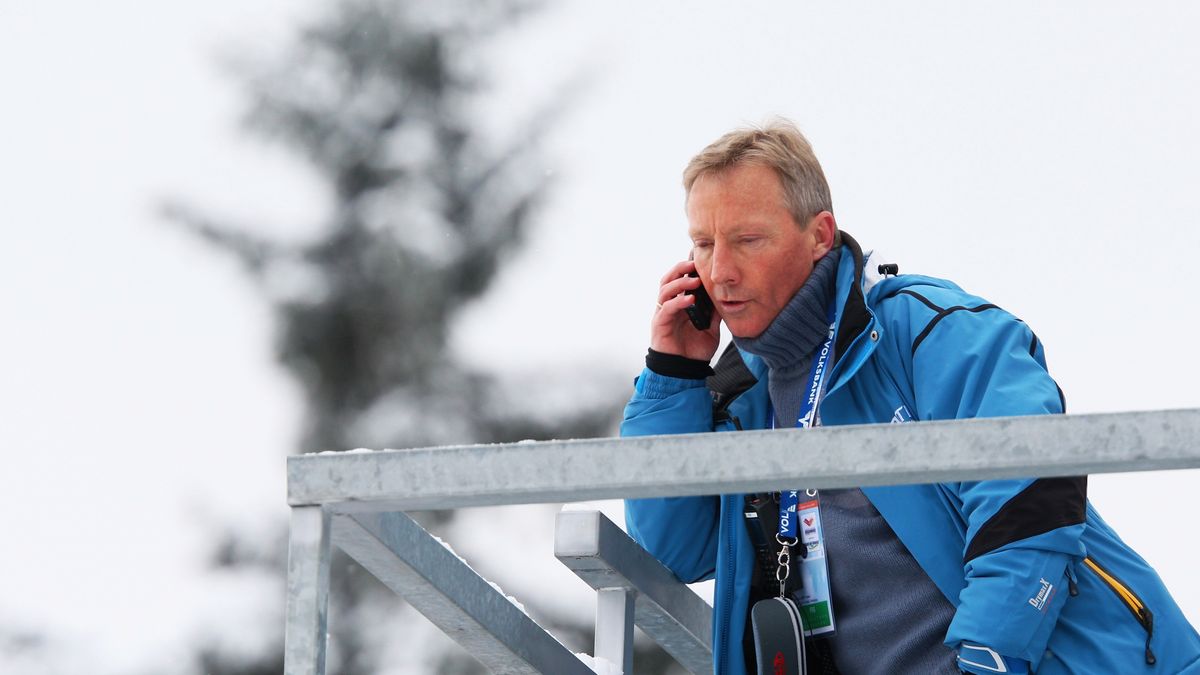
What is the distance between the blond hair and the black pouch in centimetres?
62

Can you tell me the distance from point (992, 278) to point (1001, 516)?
937 centimetres

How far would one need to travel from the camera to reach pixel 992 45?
40.7 feet

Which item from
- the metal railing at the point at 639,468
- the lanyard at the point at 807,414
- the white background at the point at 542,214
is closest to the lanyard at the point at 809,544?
the lanyard at the point at 807,414

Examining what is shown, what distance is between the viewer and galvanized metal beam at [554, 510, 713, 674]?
1.87 meters

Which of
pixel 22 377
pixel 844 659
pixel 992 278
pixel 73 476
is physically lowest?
pixel 844 659

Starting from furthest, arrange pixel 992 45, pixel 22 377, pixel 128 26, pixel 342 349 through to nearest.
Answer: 1. pixel 992 45
2. pixel 128 26
3. pixel 22 377
4. pixel 342 349

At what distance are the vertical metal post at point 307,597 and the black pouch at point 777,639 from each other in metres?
0.93

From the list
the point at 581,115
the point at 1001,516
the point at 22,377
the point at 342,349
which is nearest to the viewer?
the point at 1001,516

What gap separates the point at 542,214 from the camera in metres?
8.00

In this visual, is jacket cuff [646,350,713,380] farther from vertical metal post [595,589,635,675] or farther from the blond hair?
vertical metal post [595,589,635,675]

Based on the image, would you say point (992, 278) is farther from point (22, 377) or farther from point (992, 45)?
point (22, 377)

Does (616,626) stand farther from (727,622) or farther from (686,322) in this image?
(686,322)

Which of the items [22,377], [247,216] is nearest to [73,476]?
[22,377]

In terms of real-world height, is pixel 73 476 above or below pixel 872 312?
above
